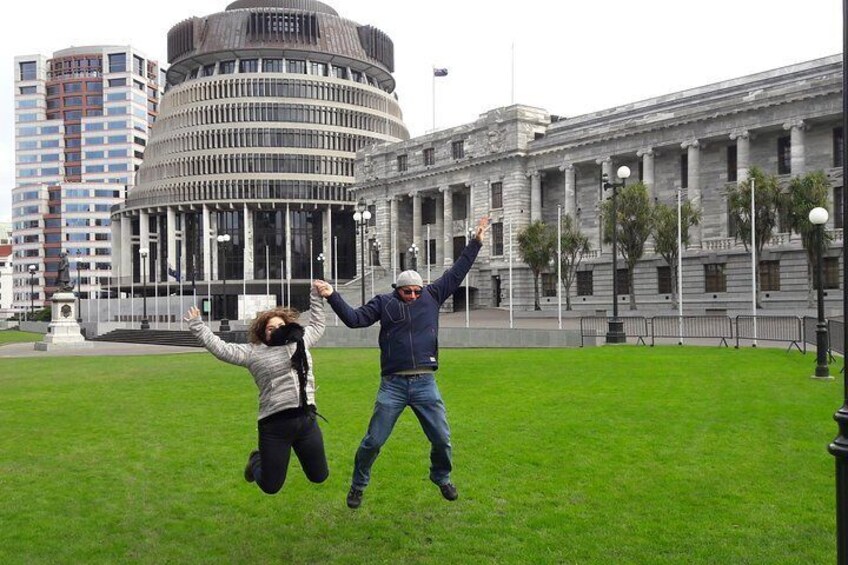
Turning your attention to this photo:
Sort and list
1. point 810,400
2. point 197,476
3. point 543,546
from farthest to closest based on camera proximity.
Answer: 1. point 810,400
2. point 197,476
3. point 543,546

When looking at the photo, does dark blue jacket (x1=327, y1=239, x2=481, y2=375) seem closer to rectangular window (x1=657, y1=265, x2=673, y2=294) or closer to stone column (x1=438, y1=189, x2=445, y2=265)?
rectangular window (x1=657, y1=265, x2=673, y2=294)

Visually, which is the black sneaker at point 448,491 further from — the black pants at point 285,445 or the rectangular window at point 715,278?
the rectangular window at point 715,278

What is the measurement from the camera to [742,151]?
5319 cm

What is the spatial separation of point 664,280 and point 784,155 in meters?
11.5

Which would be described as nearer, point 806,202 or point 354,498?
point 354,498

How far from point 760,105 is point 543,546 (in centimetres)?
5160

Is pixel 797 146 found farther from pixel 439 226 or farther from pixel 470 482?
pixel 470 482

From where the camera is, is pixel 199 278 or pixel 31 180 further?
pixel 31 180

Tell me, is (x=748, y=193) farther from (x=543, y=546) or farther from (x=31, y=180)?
(x=31, y=180)

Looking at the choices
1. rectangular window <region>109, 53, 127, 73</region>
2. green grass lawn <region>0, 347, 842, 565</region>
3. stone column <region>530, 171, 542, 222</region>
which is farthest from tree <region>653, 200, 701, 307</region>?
rectangular window <region>109, 53, 127, 73</region>

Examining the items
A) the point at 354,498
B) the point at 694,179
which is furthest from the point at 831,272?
the point at 354,498

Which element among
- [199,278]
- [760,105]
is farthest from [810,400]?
[199,278]

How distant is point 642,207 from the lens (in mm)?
49844

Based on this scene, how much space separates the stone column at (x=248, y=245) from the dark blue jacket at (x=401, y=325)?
Answer: 91.0 metres
